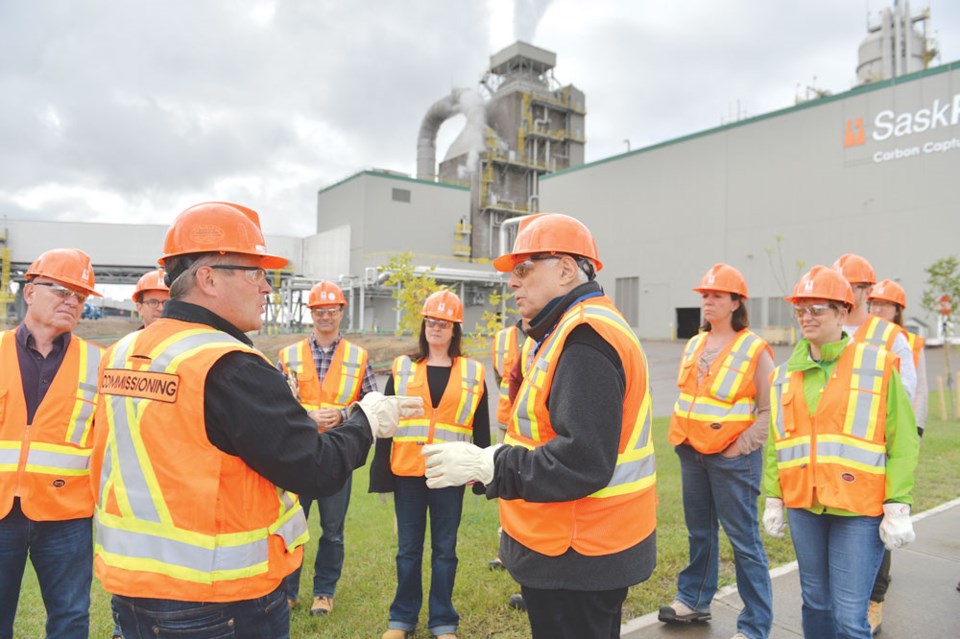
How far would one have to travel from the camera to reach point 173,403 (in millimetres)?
1872

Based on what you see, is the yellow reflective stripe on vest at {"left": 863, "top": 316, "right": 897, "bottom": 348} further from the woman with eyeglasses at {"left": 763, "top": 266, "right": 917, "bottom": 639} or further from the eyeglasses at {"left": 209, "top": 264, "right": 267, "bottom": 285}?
the eyeglasses at {"left": 209, "top": 264, "right": 267, "bottom": 285}

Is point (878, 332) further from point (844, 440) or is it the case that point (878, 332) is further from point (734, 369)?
point (844, 440)

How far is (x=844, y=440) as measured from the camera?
2941mm

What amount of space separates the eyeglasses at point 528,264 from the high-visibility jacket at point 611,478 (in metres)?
0.24

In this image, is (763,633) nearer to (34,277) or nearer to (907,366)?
(907,366)

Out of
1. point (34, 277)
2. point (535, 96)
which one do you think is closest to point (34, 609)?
point (34, 277)

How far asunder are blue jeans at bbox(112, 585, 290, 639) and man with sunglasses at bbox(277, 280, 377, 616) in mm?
2454

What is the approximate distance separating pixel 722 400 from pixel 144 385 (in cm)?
333

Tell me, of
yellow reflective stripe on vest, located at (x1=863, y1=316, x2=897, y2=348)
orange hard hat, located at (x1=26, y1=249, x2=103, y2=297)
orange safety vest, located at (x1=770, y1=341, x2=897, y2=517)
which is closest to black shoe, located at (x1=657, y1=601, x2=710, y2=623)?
orange safety vest, located at (x1=770, y1=341, x2=897, y2=517)

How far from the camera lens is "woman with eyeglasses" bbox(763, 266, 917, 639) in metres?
2.82

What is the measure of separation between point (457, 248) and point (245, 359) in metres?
42.1

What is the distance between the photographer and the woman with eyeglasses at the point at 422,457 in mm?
3898

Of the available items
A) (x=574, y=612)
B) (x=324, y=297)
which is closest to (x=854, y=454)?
(x=574, y=612)

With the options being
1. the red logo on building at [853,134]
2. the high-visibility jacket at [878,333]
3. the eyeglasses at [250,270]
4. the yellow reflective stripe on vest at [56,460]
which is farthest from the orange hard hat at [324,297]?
the red logo on building at [853,134]
